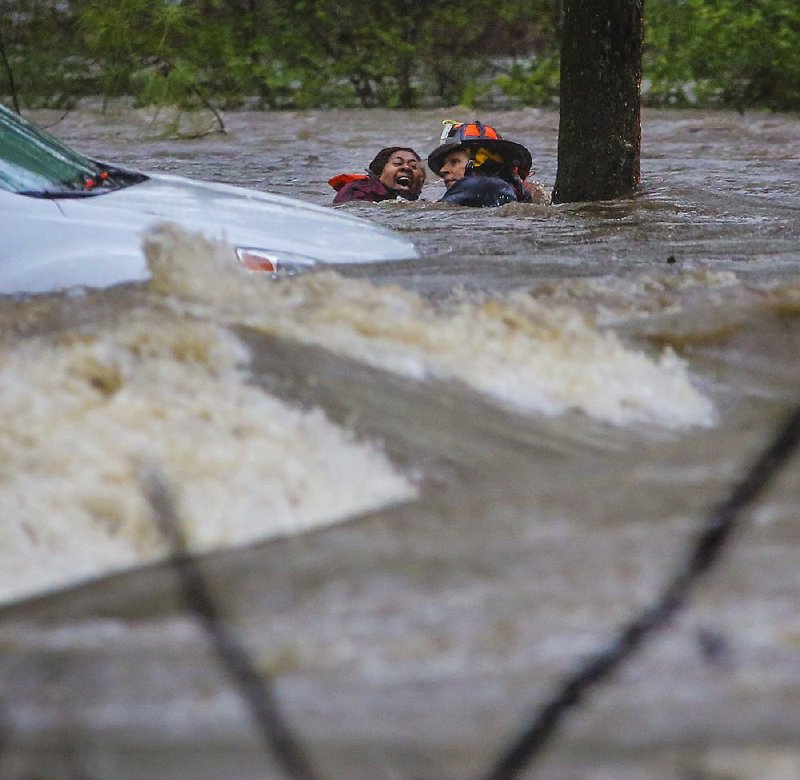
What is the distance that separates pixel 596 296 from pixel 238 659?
8.03ft

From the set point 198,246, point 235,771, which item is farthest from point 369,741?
point 198,246

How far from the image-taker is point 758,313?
12.5 ft

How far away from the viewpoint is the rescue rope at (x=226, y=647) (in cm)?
182

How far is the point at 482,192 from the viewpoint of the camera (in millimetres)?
8117

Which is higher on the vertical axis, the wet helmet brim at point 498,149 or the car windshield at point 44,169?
the car windshield at point 44,169

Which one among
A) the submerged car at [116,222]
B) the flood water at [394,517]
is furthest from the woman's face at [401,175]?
the flood water at [394,517]

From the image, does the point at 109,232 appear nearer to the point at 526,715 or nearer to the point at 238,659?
the point at 238,659

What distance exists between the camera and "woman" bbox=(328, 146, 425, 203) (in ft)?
27.7

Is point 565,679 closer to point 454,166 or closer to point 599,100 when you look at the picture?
point 599,100

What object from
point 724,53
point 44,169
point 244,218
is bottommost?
point 244,218

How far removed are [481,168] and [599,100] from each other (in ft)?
3.26

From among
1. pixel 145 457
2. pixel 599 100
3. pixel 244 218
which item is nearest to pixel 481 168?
pixel 599 100

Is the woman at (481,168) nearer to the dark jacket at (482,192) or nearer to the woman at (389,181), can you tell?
the dark jacket at (482,192)

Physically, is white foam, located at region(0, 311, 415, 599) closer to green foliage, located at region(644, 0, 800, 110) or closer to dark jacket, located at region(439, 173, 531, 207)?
dark jacket, located at region(439, 173, 531, 207)
